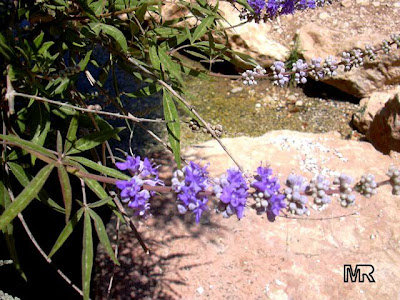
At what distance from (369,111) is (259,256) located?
212 centimetres

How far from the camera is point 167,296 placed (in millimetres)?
2125

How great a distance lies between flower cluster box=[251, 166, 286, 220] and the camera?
1129 millimetres

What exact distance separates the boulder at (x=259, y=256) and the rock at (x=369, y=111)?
1231 mm

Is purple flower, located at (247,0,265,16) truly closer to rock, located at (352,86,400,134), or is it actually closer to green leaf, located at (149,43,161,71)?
green leaf, located at (149,43,161,71)

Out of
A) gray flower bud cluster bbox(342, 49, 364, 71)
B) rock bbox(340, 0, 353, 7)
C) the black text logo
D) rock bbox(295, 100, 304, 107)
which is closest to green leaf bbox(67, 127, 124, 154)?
gray flower bud cluster bbox(342, 49, 364, 71)

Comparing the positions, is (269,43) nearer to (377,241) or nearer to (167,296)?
(377,241)

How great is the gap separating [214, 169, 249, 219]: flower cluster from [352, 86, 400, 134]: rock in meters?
2.95

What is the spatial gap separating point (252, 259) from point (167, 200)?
614 millimetres

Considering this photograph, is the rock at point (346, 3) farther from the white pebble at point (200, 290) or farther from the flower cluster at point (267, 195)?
the flower cluster at point (267, 195)

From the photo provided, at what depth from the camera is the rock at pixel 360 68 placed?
4125 millimetres

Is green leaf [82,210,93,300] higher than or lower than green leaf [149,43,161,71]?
lower

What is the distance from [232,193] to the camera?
1.13 meters

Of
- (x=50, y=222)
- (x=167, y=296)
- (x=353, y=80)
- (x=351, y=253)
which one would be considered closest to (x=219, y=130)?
(x=167, y=296)

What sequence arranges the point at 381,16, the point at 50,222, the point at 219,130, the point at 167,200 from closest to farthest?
1. the point at 219,130
2. the point at 167,200
3. the point at 50,222
4. the point at 381,16
